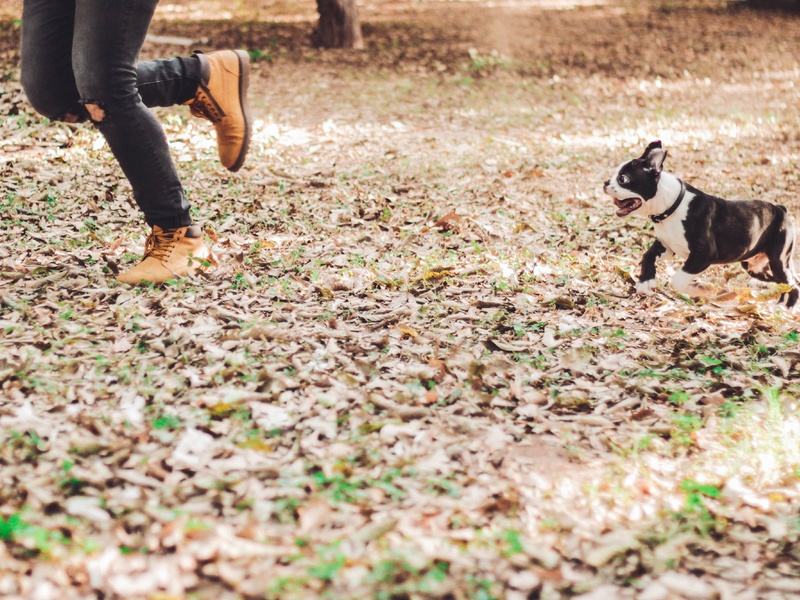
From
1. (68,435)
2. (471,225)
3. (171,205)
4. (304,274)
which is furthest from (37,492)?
(471,225)

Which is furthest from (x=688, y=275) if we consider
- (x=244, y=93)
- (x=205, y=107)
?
(x=205, y=107)

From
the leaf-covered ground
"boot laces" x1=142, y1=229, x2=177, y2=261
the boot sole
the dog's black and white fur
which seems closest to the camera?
the leaf-covered ground

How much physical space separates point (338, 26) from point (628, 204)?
789 cm

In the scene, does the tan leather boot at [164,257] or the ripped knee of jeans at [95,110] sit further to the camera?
the tan leather boot at [164,257]

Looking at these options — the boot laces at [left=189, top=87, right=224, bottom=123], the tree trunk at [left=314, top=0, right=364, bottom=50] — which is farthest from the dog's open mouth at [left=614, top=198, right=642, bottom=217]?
the tree trunk at [left=314, top=0, right=364, bottom=50]

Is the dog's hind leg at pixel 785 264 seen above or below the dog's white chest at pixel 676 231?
below

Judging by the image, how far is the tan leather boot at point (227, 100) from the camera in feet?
12.7

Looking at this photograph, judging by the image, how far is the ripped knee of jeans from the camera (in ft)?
10.8

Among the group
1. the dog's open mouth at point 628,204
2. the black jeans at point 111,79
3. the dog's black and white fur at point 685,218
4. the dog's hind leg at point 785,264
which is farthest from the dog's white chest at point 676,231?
the black jeans at point 111,79

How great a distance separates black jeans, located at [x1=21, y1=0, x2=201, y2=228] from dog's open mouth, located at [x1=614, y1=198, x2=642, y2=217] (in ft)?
7.61

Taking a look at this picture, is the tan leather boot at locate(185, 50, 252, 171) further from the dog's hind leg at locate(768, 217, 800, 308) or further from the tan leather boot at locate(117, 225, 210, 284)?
the dog's hind leg at locate(768, 217, 800, 308)

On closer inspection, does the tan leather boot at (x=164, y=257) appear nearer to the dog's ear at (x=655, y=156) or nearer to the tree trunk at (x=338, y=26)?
the dog's ear at (x=655, y=156)

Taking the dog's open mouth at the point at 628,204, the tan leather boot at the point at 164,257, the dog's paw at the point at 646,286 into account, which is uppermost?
the dog's open mouth at the point at 628,204

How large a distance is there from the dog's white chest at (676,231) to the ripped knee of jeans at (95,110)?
2.89 meters
